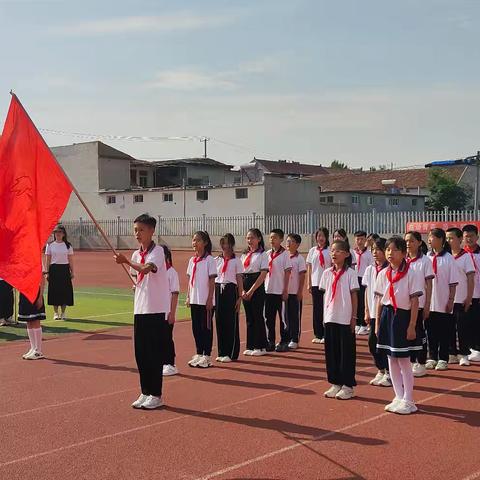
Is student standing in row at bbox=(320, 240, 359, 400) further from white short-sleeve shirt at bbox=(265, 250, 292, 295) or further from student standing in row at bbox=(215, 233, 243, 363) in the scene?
white short-sleeve shirt at bbox=(265, 250, 292, 295)

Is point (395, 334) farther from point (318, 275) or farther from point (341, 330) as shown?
point (318, 275)

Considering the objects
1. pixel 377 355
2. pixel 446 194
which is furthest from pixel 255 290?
pixel 446 194

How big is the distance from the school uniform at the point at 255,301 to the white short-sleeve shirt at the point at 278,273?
336 millimetres

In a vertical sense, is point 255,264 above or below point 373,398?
above

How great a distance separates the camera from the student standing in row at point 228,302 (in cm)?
924

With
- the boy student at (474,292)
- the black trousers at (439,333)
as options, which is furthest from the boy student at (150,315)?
the boy student at (474,292)

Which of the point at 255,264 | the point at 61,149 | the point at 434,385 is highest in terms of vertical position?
the point at 61,149

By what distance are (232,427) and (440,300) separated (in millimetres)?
3792

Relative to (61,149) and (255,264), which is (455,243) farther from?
→ (61,149)

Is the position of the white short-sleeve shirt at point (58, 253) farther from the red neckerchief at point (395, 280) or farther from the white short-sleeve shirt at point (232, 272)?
the red neckerchief at point (395, 280)

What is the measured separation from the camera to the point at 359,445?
5.47m

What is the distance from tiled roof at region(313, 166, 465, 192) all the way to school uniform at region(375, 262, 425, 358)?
48364 mm

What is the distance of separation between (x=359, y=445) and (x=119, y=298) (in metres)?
13.5

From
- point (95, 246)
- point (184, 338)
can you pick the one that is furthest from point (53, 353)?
point (95, 246)
